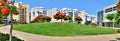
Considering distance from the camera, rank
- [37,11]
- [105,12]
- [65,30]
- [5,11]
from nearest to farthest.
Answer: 1. [5,11]
2. [65,30]
3. [105,12]
4. [37,11]

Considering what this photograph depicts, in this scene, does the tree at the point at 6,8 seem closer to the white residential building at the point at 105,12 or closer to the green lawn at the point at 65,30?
the green lawn at the point at 65,30

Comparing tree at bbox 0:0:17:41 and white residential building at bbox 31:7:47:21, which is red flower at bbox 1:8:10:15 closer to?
tree at bbox 0:0:17:41

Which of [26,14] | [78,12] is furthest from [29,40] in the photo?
[78,12]

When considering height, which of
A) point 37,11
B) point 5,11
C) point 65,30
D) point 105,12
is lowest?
point 65,30

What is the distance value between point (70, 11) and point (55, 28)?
425ft

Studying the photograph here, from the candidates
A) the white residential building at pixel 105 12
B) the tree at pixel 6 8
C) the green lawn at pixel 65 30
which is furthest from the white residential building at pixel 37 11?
the tree at pixel 6 8

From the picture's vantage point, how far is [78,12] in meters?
188

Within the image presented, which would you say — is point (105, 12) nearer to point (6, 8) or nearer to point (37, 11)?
point (37, 11)

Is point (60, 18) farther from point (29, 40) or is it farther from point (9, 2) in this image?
point (9, 2)

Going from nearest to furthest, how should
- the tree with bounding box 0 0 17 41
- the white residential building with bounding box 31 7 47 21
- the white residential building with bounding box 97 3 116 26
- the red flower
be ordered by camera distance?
the red flower
the tree with bounding box 0 0 17 41
the white residential building with bounding box 97 3 116 26
the white residential building with bounding box 31 7 47 21

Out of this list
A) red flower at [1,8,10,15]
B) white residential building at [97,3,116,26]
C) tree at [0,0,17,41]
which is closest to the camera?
red flower at [1,8,10,15]

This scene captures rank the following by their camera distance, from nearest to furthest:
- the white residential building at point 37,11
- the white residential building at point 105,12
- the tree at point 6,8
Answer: the tree at point 6,8 → the white residential building at point 105,12 → the white residential building at point 37,11

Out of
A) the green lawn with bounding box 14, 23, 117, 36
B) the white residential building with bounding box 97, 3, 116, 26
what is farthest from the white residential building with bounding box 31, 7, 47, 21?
the green lawn with bounding box 14, 23, 117, 36

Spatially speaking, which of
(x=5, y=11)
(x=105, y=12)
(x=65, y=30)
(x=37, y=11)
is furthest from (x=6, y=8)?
(x=37, y=11)
